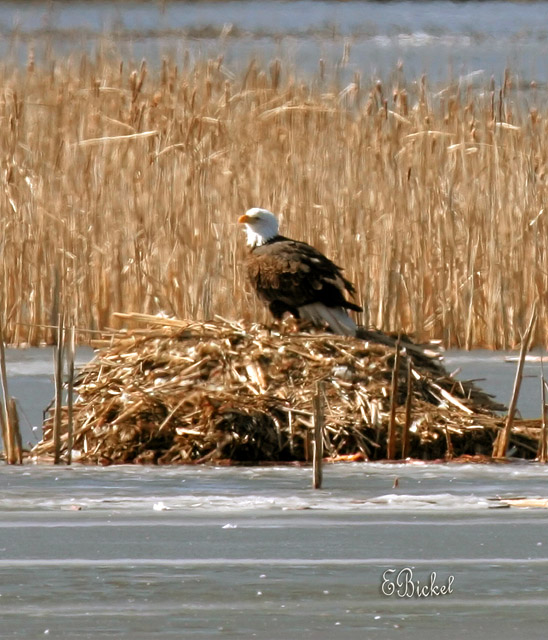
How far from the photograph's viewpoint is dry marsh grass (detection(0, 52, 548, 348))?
30.4 feet

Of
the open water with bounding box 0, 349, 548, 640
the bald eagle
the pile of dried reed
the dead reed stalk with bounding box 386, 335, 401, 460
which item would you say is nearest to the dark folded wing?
the bald eagle

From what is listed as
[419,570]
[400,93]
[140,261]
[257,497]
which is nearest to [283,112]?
[400,93]

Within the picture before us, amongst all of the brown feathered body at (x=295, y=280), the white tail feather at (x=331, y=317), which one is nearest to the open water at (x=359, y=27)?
the brown feathered body at (x=295, y=280)

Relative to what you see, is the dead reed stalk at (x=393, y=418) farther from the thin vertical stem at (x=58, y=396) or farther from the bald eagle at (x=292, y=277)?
the bald eagle at (x=292, y=277)

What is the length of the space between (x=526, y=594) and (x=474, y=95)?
7065 mm

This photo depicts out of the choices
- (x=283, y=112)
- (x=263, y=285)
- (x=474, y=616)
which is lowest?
(x=474, y=616)

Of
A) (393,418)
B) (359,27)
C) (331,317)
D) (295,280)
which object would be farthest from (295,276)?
(359,27)

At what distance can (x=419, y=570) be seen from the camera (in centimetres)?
457

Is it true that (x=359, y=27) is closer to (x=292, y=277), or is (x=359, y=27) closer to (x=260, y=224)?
(x=260, y=224)

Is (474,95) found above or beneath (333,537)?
above

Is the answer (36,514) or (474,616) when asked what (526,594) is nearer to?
(474,616)

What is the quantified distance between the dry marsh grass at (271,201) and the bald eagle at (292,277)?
16.5 inches

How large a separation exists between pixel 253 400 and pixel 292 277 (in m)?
1.42

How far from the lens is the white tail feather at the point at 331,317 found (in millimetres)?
7723
